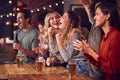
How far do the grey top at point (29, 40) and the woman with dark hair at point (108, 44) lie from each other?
113 centimetres

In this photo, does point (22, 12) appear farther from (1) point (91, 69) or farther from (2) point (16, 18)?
(1) point (91, 69)

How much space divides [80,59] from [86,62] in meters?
0.14

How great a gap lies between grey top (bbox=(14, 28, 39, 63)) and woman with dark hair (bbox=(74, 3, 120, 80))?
1128 mm

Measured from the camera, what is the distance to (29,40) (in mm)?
4273

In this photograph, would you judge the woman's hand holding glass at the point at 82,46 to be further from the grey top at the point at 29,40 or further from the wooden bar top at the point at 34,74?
the grey top at the point at 29,40

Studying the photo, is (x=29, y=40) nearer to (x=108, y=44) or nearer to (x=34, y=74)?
(x=34, y=74)

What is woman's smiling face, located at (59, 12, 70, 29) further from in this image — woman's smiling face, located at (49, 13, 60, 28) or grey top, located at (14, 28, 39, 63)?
grey top, located at (14, 28, 39, 63)

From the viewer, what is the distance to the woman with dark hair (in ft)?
10.1

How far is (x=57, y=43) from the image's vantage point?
12.9 ft

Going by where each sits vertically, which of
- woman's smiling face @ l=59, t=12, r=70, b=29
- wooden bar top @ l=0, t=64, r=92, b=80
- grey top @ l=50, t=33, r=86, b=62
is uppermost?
woman's smiling face @ l=59, t=12, r=70, b=29

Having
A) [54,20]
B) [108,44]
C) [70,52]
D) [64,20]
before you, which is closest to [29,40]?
[54,20]

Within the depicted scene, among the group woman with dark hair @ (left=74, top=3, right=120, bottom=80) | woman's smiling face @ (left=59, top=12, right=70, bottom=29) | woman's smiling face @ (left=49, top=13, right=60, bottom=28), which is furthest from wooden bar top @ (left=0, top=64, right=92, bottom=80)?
woman's smiling face @ (left=49, top=13, right=60, bottom=28)

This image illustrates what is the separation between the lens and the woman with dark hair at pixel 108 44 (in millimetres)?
3074

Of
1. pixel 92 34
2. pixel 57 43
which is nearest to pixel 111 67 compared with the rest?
pixel 92 34
